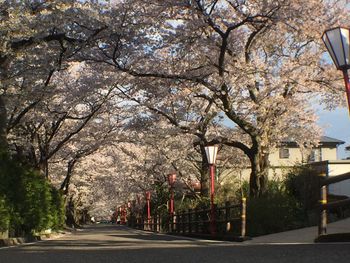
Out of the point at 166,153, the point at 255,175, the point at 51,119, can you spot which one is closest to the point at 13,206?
the point at 255,175

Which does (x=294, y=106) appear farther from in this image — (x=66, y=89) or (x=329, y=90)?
(x=66, y=89)

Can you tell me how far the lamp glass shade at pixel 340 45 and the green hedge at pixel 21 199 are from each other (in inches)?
412

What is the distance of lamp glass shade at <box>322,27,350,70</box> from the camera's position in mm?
9641

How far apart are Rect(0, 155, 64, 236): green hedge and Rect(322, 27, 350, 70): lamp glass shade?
1047 cm

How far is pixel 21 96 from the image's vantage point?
21.6 meters

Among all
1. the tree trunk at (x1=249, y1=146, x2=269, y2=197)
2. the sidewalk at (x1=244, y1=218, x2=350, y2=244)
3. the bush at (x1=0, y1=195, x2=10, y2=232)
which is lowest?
the sidewalk at (x1=244, y1=218, x2=350, y2=244)

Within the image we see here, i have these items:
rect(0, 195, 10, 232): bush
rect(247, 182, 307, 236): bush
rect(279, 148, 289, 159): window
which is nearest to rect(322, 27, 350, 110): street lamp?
rect(247, 182, 307, 236): bush

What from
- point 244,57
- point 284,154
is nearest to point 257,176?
point 244,57

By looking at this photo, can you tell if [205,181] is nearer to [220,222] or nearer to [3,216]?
[220,222]

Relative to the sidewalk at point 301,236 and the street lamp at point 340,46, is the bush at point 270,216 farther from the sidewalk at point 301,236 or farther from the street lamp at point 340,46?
the street lamp at point 340,46

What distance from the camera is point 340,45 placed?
971 cm

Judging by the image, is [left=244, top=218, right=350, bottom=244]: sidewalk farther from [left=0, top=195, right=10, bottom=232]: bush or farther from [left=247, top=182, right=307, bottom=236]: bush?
[left=0, top=195, right=10, bottom=232]: bush

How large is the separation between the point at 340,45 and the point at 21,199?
1280 cm

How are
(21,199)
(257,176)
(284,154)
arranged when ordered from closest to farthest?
1. (21,199)
2. (257,176)
3. (284,154)
